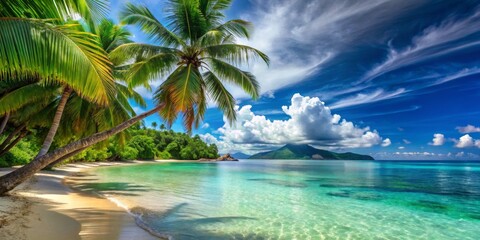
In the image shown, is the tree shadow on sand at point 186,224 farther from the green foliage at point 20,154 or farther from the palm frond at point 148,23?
the green foliage at point 20,154

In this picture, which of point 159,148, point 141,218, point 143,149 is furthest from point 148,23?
point 159,148

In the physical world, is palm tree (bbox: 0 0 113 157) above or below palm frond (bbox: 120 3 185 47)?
below

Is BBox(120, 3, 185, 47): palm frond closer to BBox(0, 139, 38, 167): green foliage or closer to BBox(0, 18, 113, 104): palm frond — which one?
BBox(0, 18, 113, 104): palm frond

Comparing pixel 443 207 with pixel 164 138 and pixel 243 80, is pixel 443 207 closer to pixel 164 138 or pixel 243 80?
pixel 243 80

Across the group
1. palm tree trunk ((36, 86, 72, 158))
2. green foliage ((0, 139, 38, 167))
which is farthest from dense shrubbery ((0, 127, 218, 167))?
palm tree trunk ((36, 86, 72, 158))

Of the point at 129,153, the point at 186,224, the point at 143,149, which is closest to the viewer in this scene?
the point at 186,224

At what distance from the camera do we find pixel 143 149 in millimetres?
65188

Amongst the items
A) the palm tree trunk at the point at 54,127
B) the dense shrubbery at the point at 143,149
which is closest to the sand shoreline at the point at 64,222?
the palm tree trunk at the point at 54,127

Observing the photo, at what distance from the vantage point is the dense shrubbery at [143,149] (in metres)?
23.4

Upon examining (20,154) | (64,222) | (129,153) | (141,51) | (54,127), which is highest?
(141,51)

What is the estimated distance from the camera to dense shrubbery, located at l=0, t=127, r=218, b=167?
921 inches

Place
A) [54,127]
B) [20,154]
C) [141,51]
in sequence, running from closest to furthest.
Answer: [54,127]
[141,51]
[20,154]

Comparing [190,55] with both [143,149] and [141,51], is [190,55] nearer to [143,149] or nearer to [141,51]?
[141,51]

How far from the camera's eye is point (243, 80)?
9.96 metres
